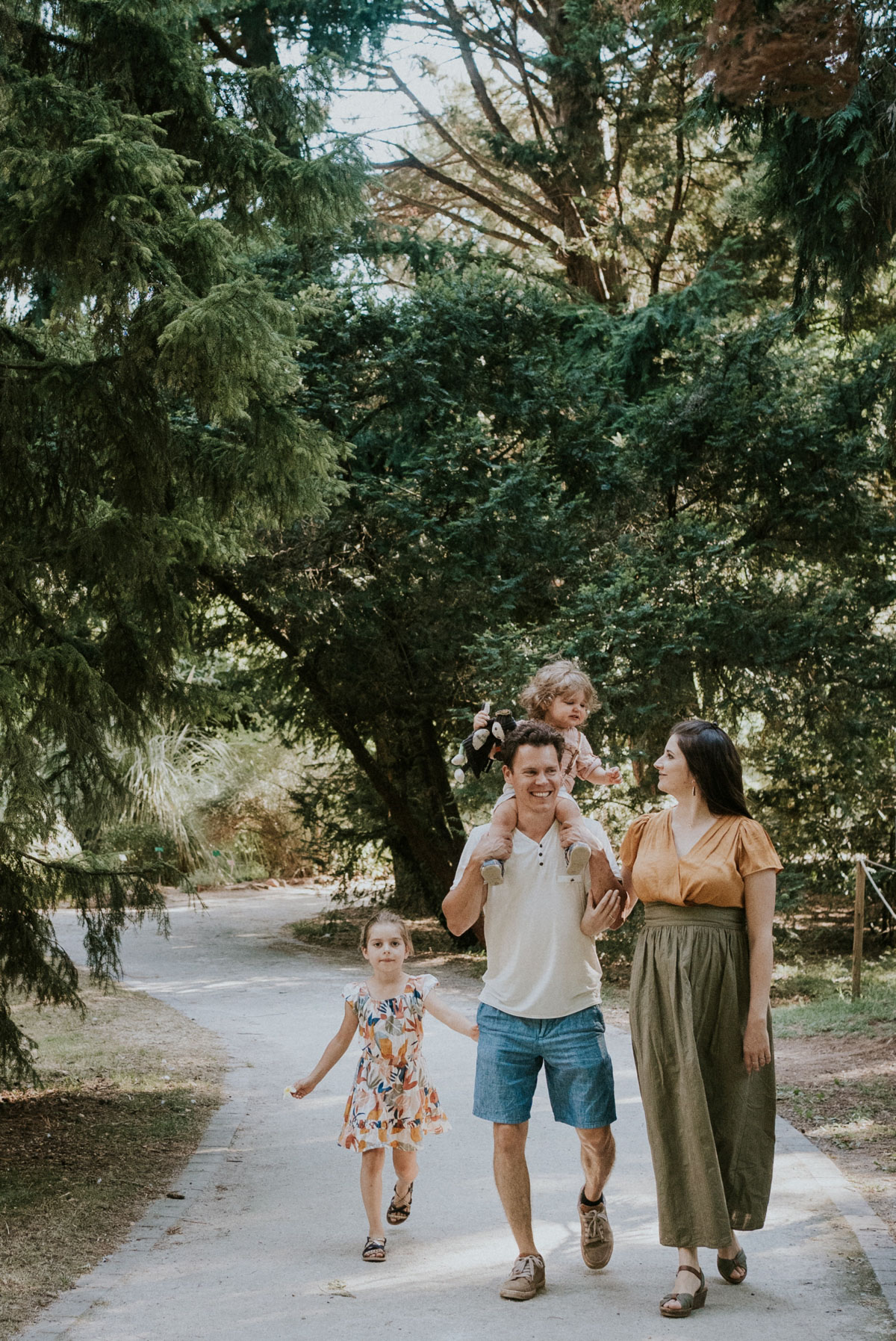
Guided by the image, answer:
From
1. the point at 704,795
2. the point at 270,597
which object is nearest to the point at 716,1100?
the point at 704,795

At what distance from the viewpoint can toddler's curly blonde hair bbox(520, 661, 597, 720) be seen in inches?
173

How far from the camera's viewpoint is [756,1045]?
368cm

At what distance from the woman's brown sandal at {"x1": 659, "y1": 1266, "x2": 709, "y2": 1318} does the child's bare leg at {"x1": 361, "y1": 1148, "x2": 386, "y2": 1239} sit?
1.09 meters

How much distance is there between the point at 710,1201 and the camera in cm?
362

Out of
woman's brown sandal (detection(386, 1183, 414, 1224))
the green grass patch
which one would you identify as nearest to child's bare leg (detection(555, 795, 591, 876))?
woman's brown sandal (detection(386, 1183, 414, 1224))

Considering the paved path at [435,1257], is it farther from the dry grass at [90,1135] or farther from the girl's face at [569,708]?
the girl's face at [569,708]

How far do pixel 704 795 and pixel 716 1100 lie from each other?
93 cm

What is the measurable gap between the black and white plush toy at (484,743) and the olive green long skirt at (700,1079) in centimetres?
79

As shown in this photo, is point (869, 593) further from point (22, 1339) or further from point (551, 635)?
point (22, 1339)

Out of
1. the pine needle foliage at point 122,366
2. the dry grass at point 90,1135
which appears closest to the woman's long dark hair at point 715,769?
the pine needle foliage at point 122,366

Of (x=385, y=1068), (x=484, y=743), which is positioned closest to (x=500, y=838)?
(x=484, y=743)

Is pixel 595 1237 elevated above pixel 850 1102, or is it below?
above

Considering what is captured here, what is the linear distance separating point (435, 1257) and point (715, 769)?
203cm

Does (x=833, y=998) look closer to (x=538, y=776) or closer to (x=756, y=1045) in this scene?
(x=756, y=1045)
